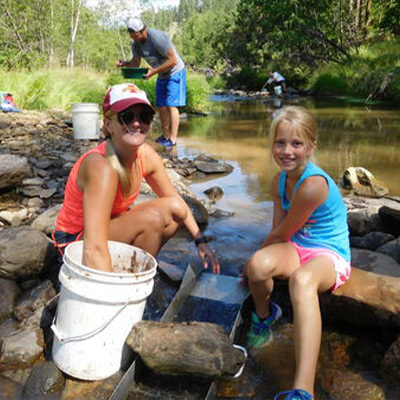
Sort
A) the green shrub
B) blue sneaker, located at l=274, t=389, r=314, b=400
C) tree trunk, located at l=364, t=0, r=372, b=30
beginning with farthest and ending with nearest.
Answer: tree trunk, located at l=364, t=0, r=372, b=30 < the green shrub < blue sneaker, located at l=274, t=389, r=314, b=400

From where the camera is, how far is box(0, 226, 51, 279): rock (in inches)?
100

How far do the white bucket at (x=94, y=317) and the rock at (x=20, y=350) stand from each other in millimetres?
183

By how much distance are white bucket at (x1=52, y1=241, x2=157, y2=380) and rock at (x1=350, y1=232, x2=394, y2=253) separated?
1.90 m

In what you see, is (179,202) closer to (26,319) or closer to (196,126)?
(26,319)

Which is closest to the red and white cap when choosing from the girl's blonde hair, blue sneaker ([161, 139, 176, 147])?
the girl's blonde hair

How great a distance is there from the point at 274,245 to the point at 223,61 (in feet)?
152

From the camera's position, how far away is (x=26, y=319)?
2.29m

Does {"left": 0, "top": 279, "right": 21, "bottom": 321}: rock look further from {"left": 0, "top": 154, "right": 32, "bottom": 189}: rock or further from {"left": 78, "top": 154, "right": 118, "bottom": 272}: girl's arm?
{"left": 0, "top": 154, "right": 32, "bottom": 189}: rock

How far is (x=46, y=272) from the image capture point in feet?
8.96

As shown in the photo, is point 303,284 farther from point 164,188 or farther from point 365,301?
point 164,188

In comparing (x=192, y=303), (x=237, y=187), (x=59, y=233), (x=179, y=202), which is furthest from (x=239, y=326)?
(x=237, y=187)

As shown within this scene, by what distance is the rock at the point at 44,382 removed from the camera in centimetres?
180

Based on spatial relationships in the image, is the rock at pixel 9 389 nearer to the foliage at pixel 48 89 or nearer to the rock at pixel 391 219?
the rock at pixel 391 219

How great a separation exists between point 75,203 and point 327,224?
141 centimetres
